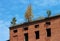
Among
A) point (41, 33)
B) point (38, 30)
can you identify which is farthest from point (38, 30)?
point (41, 33)

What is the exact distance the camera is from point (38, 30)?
160 ft

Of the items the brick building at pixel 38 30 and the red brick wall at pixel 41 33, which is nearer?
the red brick wall at pixel 41 33

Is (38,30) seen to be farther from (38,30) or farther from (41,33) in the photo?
(41,33)

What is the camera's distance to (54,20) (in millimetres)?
46844

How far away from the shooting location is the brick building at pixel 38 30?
46.5 metres

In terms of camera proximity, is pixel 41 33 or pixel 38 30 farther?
pixel 38 30

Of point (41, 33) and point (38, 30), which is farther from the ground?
point (38, 30)

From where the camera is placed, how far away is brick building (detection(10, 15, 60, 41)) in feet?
153

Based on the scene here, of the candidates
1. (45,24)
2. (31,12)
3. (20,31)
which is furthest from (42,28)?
(31,12)

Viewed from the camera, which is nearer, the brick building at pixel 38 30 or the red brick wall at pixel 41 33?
the red brick wall at pixel 41 33

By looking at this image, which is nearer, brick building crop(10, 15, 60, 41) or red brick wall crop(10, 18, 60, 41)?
red brick wall crop(10, 18, 60, 41)

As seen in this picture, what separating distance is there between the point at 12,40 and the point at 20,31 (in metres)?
2.44

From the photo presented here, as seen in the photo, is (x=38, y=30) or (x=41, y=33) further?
(x=38, y=30)

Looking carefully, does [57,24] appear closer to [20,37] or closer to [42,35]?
[42,35]
